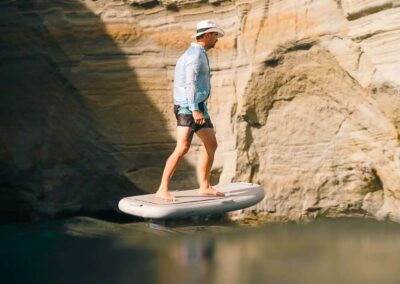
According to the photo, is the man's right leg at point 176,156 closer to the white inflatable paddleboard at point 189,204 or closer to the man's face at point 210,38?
the white inflatable paddleboard at point 189,204

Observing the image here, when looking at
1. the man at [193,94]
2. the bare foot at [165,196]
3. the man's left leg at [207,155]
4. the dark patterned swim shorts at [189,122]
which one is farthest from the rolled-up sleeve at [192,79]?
the bare foot at [165,196]

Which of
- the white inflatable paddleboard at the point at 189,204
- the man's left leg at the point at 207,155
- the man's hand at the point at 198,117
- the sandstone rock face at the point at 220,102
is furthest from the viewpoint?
the sandstone rock face at the point at 220,102

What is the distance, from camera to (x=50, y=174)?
792 cm

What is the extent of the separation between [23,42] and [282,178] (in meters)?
3.12

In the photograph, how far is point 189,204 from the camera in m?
5.41

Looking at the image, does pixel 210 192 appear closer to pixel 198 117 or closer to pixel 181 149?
pixel 181 149

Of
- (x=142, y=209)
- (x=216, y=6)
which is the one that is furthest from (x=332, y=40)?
(x=142, y=209)

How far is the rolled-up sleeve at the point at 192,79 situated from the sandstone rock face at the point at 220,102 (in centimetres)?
161

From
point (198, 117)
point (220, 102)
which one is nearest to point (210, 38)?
point (198, 117)

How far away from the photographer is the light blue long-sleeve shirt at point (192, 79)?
5473 mm

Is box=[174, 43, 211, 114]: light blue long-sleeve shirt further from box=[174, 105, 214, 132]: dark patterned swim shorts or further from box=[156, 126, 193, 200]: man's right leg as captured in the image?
box=[156, 126, 193, 200]: man's right leg

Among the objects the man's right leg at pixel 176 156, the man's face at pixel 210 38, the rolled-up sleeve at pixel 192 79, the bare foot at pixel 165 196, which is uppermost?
the man's face at pixel 210 38

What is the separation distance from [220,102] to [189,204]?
2.23 m

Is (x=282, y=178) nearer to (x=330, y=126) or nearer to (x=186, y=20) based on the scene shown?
(x=330, y=126)
